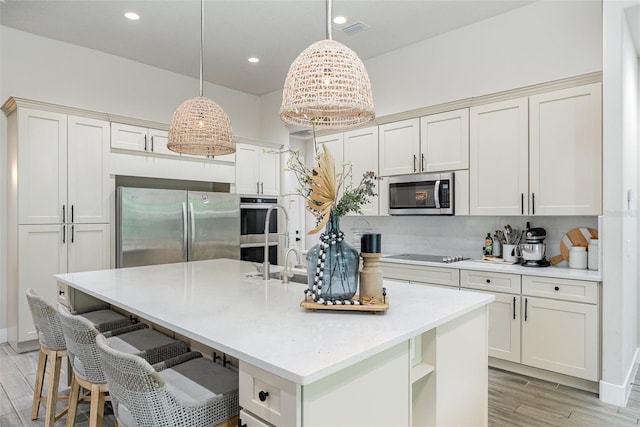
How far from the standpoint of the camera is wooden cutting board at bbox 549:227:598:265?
3217mm

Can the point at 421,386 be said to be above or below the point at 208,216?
below

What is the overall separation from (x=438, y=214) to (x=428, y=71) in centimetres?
161

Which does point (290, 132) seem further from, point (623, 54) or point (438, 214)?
point (623, 54)

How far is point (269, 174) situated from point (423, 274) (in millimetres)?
2799

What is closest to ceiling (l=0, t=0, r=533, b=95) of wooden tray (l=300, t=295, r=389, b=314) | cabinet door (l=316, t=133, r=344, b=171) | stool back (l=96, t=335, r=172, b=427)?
cabinet door (l=316, t=133, r=344, b=171)

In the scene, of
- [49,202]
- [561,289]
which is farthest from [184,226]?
[561,289]

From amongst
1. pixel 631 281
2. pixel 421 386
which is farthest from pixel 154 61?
pixel 631 281

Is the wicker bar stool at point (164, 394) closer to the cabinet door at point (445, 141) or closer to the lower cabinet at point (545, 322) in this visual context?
the lower cabinet at point (545, 322)

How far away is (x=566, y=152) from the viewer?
3.11m

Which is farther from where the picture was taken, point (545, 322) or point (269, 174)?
point (269, 174)

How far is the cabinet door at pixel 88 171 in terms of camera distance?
154 inches

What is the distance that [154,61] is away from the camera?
487 cm

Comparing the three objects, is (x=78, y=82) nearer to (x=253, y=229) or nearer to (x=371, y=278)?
(x=253, y=229)

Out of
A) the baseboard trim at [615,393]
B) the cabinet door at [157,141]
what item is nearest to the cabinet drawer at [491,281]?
the baseboard trim at [615,393]
